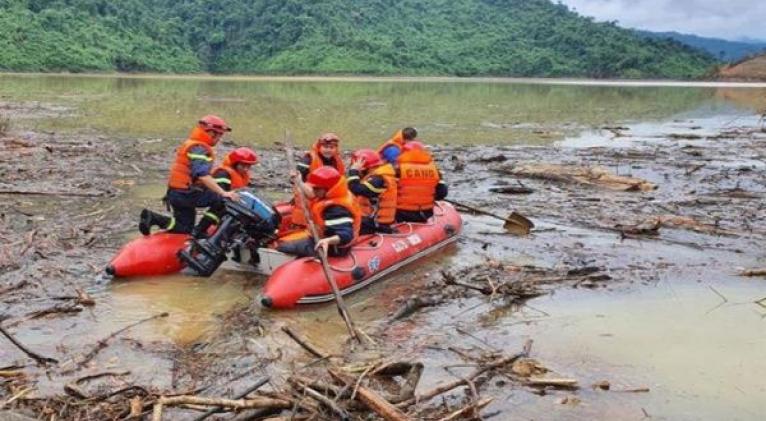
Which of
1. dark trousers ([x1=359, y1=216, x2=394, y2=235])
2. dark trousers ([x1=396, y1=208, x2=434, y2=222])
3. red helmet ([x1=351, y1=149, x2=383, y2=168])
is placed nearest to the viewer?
dark trousers ([x1=359, y1=216, x2=394, y2=235])

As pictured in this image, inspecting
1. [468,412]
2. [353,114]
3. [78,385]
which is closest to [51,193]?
[78,385]

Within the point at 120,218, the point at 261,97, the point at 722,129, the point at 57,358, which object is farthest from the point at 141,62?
the point at 57,358

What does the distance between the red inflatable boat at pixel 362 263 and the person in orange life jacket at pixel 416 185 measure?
186 millimetres

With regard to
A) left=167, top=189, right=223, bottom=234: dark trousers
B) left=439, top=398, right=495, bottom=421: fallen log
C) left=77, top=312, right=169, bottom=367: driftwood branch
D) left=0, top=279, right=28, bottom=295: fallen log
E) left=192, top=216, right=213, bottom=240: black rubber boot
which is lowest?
left=77, top=312, right=169, bottom=367: driftwood branch

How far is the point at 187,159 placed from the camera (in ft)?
27.0

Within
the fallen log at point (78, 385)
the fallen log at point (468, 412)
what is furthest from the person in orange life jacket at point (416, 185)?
the fallen log at point (468, 412)

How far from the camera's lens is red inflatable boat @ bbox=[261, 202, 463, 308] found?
7.33 meters

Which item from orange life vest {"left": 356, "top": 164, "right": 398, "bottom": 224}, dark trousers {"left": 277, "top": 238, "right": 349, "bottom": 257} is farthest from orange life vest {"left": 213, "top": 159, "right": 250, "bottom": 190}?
orange life vest {"left": 356, "top": 164, "right": 398, "bottom": 224}

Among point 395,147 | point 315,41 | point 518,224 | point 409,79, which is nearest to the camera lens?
point 395,147

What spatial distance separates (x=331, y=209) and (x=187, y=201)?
178 centimetres

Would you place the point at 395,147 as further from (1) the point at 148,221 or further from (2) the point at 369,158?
(1) the point at 148,221

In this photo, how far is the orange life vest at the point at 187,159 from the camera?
323 inches

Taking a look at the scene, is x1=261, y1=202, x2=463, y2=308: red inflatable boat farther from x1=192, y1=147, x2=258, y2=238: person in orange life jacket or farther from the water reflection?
the water reflection

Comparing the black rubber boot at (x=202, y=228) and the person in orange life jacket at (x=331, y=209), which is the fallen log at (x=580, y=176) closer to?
the person in orange life jacket at (x=331, y=209)
